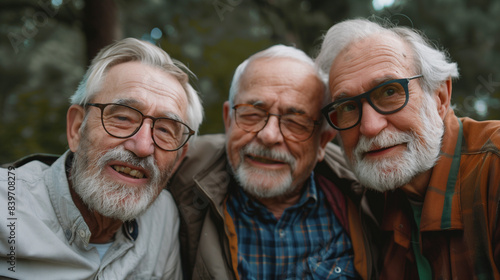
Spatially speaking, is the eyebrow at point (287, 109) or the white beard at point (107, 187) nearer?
the white beard at point (107, 187)

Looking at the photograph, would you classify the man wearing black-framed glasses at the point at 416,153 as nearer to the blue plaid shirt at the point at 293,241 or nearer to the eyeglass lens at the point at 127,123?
the blue plaid shirt at the point at 293,241

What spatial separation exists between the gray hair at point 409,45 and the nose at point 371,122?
37 cm

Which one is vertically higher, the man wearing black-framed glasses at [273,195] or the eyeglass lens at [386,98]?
the eyeglass lens at [386,98]

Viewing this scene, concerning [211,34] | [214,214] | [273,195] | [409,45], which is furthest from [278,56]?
[211,34]

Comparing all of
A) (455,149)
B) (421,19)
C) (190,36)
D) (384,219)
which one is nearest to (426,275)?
(384,219)

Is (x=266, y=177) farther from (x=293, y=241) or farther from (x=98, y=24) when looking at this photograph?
(x=98, y=24)

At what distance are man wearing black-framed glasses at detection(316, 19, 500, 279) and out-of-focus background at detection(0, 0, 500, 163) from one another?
1052 mm

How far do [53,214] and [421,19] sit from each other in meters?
4.89

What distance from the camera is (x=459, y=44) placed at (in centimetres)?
482

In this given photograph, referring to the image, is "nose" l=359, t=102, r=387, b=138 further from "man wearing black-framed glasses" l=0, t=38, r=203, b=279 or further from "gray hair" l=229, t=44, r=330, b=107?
"man wearing black-framed glasses" l=0, t=38, r=203, b=279

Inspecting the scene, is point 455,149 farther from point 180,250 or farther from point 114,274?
point 114,274

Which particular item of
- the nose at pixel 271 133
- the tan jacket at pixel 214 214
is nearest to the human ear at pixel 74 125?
the tan jacket at pixel 214 214

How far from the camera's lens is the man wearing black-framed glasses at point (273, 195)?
2320 millimetres

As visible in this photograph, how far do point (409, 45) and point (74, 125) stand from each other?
226cm
